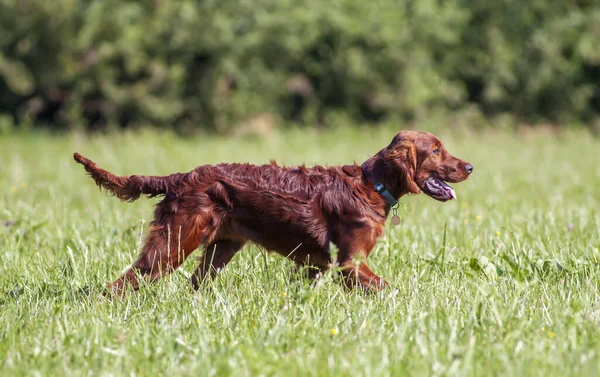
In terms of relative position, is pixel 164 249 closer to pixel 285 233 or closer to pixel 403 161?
pixel 285 233

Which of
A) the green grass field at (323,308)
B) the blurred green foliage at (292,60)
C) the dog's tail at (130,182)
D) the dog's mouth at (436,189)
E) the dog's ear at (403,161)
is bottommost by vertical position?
the green grass field at (323,308)

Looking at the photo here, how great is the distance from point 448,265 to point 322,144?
10.4 metres

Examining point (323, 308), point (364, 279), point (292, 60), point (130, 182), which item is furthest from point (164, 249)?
point (292, 60)

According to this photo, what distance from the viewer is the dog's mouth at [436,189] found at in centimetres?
469

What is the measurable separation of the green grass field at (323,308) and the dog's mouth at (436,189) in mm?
291

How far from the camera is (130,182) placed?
4.42 metres

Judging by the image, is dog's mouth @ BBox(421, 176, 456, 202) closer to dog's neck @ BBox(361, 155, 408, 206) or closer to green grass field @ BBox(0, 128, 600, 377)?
dog's neck @ BBox(361, 155, 408, 206)

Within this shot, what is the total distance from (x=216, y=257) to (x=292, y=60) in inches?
504

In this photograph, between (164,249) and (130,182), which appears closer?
(164,249)

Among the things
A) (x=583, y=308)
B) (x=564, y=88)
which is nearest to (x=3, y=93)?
(x=564, y=88)

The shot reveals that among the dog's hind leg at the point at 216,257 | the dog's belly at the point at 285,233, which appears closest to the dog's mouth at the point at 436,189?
the dog's belly at the point at 285,233

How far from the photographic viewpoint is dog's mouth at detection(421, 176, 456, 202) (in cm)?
469

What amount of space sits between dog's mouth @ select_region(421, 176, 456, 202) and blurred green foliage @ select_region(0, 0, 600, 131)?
1111cm

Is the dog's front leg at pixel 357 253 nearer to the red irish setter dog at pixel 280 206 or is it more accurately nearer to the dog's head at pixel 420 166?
the red irish setter dog at pixel 280 206
